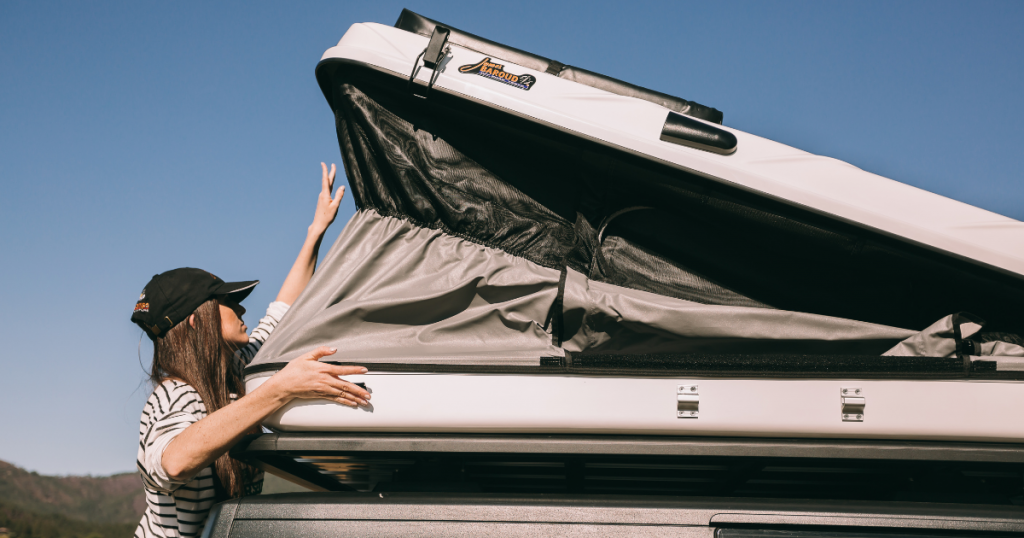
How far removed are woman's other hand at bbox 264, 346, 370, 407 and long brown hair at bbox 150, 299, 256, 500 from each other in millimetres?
653

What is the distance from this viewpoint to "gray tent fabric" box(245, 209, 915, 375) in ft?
5.73

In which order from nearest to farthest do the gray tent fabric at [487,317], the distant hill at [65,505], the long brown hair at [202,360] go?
the gray tent fabric at [487,317], the long brown hair at [202,360], the distant hill at [65,505]

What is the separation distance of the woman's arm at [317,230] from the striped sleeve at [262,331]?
0.10 metres

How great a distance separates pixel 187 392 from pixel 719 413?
1.70 meters

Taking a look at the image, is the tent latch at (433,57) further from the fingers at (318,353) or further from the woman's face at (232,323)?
the woman's face at (232,323)

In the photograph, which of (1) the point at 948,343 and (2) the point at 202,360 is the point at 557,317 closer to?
(1) the point at 948,343

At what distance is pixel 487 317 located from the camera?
181 centimetres

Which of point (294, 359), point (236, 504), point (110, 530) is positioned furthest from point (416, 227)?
point (110, 530)

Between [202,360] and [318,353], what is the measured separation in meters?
0.78

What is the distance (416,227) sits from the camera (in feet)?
6.44

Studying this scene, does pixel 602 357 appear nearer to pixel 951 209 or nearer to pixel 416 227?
pixel 416 227

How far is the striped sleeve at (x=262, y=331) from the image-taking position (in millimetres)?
2516

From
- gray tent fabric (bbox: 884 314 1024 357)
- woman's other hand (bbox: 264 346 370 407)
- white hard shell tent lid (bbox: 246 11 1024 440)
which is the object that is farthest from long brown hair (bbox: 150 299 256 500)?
gray tent fabric (bbox: 884 314 1024 357)

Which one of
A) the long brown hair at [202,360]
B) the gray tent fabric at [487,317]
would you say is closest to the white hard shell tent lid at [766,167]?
the gray tent fabric at [487,317]
